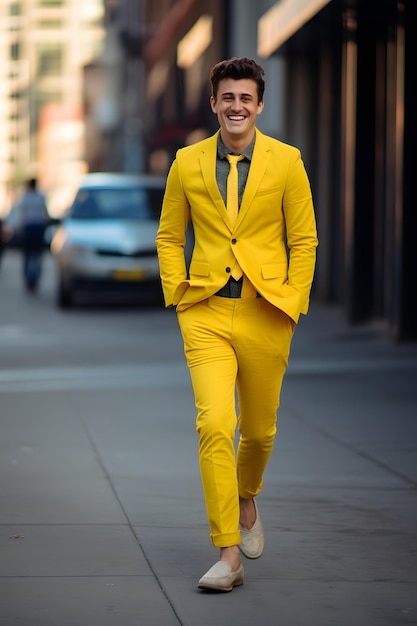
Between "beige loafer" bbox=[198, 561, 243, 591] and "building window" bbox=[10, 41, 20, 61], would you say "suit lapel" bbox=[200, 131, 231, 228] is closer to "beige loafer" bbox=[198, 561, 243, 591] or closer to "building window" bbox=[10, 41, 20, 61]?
"beige loafer" bbox=[198, 561, 243, 591]

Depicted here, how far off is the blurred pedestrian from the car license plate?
14.5 feet

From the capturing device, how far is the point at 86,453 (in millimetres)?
8281

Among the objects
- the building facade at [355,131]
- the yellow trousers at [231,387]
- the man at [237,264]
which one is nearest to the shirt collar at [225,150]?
the man at [237,264]

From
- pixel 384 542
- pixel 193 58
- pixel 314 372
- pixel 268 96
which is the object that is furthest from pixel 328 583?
pixel 193 58

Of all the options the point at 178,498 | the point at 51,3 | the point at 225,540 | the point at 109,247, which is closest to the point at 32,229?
the point at 109,247

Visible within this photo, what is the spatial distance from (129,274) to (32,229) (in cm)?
464

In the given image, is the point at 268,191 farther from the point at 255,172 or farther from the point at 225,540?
the point at 225,540

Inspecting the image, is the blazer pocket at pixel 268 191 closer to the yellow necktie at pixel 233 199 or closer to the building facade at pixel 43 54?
the yellow necktie at pixel 233 199

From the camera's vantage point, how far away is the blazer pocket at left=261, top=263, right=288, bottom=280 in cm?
538

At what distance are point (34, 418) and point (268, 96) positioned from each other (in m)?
15.8

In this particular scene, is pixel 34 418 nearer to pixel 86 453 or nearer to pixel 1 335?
pixel 86 453

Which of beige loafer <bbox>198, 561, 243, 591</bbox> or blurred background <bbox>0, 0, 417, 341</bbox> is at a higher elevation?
blurred background <bbox>0, 0, 417, 341</bbox>

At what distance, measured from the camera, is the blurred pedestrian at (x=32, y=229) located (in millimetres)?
23234

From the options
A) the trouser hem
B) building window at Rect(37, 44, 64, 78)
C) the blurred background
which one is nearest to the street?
the trouser hem
